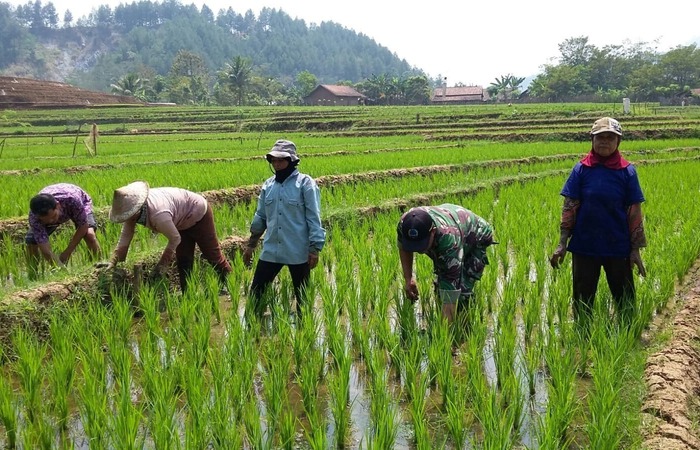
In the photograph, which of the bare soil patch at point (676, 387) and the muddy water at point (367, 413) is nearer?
the bare soil patch at point (676, 387)

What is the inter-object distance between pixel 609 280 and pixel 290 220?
1867 mm

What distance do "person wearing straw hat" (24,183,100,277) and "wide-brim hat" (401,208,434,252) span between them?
242 centimetres

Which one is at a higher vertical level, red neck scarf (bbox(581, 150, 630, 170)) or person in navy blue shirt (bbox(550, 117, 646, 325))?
red neck scarf (bbox(581, 150, 630, 170))

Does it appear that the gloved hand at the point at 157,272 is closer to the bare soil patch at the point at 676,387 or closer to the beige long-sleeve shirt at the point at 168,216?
the beige long-sleeve shirt at the point at 168,216

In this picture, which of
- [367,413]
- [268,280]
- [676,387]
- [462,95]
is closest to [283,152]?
[268,280]

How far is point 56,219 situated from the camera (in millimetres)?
4090

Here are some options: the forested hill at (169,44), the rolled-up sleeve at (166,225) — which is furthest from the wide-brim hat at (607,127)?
the forested hill at (169,44)

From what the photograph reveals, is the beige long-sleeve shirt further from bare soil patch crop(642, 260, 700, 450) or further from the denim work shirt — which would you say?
bare soil patch crop(642, 260, 700, 450)

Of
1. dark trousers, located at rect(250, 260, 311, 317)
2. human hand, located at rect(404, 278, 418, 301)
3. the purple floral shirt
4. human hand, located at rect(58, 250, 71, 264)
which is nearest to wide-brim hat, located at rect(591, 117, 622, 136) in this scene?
human hand, located at rect(404, 278, 418, 301)

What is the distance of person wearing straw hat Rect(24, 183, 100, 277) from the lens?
3955 millimetres

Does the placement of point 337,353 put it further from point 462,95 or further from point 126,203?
point 462,95

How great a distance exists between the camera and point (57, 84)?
5116cm

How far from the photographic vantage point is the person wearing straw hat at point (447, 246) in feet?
9.40

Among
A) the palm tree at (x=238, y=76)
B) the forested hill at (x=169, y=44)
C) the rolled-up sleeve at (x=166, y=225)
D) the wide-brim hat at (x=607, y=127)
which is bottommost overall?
the rolled-up sleeve at (x=166, y=225)
